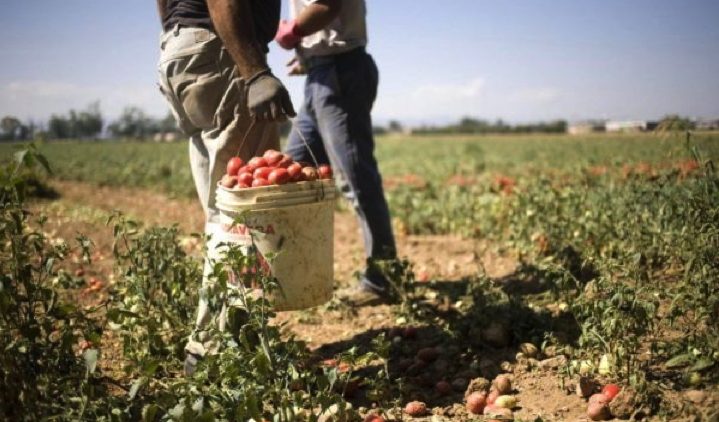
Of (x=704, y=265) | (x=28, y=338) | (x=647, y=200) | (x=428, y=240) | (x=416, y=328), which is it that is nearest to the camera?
(x=28, y=338)

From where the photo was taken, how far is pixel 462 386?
2.33 meters

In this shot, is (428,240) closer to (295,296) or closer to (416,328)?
(416,328)

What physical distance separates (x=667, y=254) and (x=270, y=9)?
8.71ft

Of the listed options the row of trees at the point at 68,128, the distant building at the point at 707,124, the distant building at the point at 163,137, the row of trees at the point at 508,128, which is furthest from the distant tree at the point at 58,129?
the row of trees at the point at 508,128

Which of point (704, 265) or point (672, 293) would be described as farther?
point (672, 293)

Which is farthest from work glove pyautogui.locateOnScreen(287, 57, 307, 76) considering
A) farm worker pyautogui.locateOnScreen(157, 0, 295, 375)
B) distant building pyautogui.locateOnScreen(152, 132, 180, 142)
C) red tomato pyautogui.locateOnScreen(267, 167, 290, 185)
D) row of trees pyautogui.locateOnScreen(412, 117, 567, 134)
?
row of trees pyautogui.locateOnScreen(412, 117, 567, 134)

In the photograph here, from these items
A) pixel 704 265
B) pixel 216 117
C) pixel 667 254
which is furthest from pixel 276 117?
pixel 667 254

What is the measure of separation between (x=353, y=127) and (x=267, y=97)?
3.30ft

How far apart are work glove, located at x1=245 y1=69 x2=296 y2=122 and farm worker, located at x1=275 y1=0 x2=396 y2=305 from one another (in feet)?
2.84

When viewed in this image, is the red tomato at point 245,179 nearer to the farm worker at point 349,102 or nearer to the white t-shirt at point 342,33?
the farm worker at point 349,102

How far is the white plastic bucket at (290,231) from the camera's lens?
2109 mm

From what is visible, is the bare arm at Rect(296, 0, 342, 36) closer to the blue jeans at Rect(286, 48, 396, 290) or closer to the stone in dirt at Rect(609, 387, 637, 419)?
the blue jeans at Rect(286, 48, 396, 290)

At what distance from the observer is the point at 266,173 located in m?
2.15

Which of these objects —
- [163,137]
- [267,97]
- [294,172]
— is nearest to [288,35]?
[267,97]
